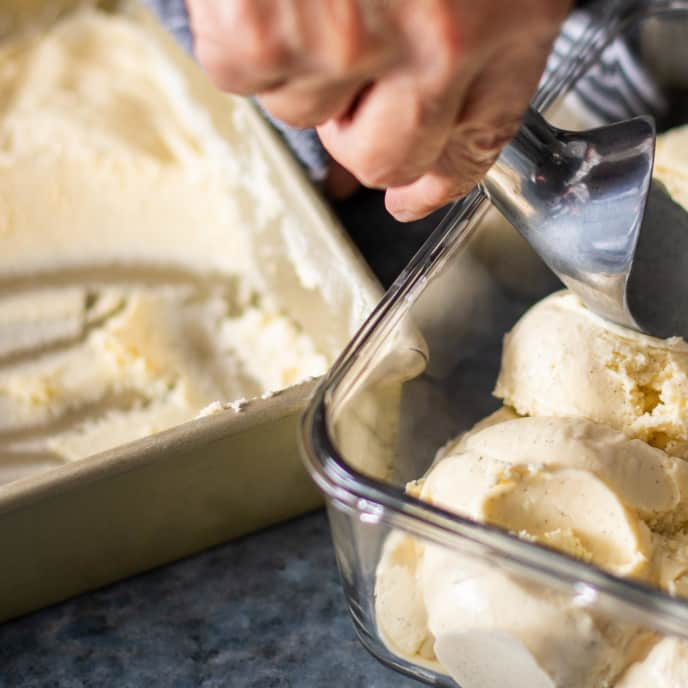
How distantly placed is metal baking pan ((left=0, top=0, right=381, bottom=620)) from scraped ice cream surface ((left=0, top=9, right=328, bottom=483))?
0.40 feet

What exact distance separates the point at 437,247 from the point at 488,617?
0.90 ft

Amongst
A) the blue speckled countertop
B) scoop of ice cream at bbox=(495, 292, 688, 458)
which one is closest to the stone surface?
the blue speckled countertop

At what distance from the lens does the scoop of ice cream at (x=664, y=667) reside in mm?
572

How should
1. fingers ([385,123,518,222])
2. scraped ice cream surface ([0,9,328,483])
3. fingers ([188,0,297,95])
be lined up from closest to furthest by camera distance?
fingers ([188,0,297,95]) < fingers ([385,123,518,222]) < scraped ice cream surface ([0,9,328,483])

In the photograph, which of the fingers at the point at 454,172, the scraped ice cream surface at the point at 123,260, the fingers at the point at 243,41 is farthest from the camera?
the scraped ice cream surface at the point at 123,260

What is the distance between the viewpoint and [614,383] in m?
0.71

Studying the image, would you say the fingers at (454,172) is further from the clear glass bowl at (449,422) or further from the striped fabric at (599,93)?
the striped fabric at (599,93)

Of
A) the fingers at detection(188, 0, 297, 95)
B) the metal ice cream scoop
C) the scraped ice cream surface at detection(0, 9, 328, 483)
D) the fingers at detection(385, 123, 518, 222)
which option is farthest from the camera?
the scraped ice cream surface at detection(0, 9, 328, 483)

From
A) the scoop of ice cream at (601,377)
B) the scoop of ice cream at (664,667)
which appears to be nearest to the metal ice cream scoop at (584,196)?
the scoop of ice cream at (601,377)

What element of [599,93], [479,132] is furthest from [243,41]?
[599,93]

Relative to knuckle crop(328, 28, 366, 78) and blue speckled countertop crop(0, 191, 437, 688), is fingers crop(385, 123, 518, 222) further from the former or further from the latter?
blue speckled countertop crop(0, 191, 437, 688)

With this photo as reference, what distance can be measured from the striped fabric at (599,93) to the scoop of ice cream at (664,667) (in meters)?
0.52

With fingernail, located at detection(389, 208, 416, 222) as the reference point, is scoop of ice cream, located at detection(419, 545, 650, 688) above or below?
below

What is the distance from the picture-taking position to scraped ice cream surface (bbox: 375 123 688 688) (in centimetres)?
58
